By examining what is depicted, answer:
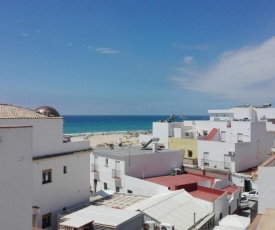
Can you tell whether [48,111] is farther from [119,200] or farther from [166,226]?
[166,226]

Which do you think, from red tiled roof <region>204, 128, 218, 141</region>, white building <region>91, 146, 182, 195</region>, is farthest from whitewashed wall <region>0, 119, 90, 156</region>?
red tiled roof <region>204, 128, 218, 141</region>

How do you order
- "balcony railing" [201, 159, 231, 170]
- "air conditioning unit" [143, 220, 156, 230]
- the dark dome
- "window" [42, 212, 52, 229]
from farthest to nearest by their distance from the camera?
1. "balcony railing" [201, 159, 231, 170]
2. the dark dome
3. "window" [42, 212, 52, 229]
4. "air conditioning unit" [143, 220, 156, 230]

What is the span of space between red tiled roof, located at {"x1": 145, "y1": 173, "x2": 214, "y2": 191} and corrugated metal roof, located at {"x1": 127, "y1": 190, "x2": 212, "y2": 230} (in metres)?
2.98

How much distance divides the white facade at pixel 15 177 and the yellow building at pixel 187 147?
3024cm

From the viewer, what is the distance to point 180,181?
28.4m

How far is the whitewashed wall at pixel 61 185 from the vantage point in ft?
70.5

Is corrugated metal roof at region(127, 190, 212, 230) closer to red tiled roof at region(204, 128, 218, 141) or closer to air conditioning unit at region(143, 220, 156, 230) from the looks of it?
air conditioning unit at region(143, 220, 156, 230)

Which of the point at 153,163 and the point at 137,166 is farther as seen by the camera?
the point at 153,163

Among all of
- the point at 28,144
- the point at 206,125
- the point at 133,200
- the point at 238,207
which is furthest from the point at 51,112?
the point at 206,125

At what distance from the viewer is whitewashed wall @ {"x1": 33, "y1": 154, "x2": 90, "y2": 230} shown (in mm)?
21484

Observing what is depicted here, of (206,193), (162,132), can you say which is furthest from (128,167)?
(162,132)

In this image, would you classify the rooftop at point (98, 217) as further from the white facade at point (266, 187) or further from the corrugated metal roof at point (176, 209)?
the white facade at point (266, 187)

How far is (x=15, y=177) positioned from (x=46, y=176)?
10.9m

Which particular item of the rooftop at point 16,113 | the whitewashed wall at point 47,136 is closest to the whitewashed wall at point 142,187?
the whitewashed wall at point 47,136
